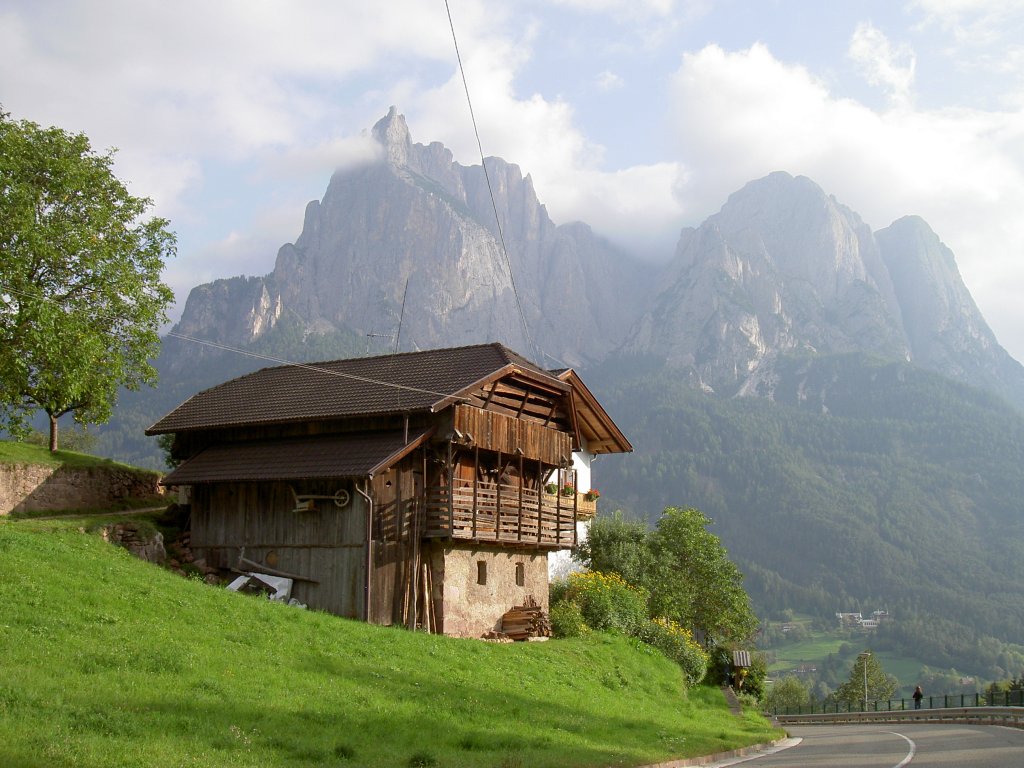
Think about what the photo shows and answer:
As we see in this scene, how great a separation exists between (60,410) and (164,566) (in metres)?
9.05

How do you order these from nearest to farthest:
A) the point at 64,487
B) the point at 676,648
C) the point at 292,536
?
the point at 292,536 < the point at 64,487 < the point at 676,648

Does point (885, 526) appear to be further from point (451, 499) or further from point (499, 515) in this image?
point (451, 499)

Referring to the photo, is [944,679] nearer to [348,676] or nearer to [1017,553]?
[1017,553]

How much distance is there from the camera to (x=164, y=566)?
2969 centimetres

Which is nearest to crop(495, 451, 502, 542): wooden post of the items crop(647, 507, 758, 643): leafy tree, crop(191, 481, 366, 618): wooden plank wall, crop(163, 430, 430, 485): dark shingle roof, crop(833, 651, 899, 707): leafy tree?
crop(163, 430, 430, 485): dark shingle roof

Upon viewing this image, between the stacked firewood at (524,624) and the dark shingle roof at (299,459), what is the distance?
739 centimetres

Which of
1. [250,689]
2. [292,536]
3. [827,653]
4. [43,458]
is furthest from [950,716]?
[827,653]

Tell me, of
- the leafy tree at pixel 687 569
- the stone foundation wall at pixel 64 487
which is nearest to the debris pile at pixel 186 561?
the stone foundation wall at pixel 64 487

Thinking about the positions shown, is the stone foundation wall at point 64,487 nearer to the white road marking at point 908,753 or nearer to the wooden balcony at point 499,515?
the wooden balcony at point 499,515

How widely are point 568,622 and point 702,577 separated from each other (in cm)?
2123

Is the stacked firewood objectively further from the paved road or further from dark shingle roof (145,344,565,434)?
the paved road

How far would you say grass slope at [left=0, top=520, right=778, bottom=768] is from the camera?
12727mm

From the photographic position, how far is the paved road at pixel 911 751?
17458mm

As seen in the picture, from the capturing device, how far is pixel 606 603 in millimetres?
36062
